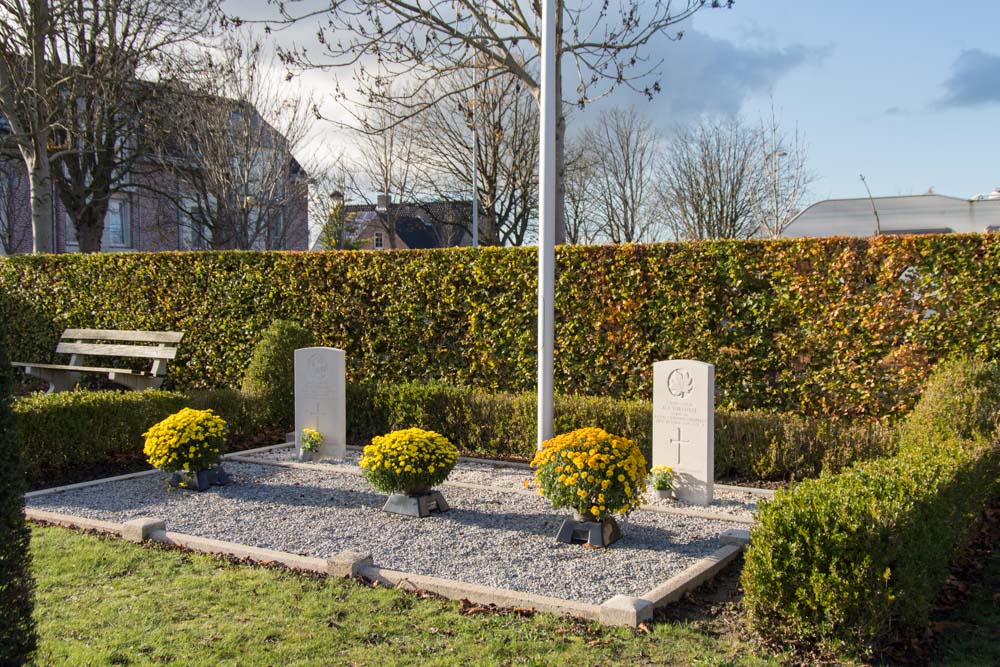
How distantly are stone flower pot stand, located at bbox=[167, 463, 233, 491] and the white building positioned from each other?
1362 centimetres

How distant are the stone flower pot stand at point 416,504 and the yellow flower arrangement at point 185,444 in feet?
6.88

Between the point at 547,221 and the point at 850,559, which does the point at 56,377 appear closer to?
the point at 547,221

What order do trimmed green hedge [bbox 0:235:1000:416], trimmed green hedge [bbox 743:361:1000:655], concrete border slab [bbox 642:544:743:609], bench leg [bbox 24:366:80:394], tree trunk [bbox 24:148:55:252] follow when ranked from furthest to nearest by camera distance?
tree trunk [bbox 24:148:55:252] → bench leg [bbox 24:366:80:394] → trimmed green hedge [bbox 0:235:1000:416] → concrete border slab [bbox 642:544:743:609] → trimmed green hedge [bbox 743:361:1000:655]

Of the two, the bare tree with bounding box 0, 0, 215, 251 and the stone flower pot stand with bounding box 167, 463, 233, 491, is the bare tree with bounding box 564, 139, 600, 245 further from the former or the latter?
the stone flower pot stand with bounding box 167, 463, 233, 491

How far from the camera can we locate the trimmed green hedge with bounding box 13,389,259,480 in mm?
8484

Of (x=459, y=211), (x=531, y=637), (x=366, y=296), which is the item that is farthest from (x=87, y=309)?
(x=459, y=211)

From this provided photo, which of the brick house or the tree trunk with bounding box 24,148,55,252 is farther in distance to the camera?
the brick house

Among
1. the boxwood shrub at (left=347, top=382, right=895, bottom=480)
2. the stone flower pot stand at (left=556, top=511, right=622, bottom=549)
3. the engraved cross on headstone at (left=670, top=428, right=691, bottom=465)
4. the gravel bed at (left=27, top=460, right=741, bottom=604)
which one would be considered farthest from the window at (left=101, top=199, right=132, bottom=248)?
the stone flower pot stand at (left=556, top=511, right=622, bottom=549)

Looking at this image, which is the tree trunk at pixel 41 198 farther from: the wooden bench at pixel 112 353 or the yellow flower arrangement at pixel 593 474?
the yellow flower arrangement at pixel 593 474

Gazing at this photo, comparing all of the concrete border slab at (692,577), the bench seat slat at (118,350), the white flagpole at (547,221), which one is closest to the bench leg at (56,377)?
the bench seat slat at (118,350)

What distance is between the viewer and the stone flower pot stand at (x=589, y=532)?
6.07 metres

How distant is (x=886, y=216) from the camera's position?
17.0 metres

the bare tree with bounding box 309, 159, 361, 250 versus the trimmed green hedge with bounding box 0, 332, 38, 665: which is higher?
the bare tree with bounding box 309, 159, 361, 250

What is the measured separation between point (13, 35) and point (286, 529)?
13365mm
